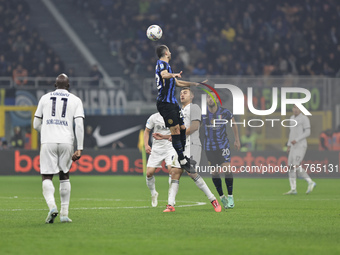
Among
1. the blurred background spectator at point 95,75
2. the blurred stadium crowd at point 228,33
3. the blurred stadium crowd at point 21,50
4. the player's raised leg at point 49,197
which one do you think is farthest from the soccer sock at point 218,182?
the blurred stadium crowd at point 228,33

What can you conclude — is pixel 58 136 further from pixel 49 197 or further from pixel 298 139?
pixel 298 139

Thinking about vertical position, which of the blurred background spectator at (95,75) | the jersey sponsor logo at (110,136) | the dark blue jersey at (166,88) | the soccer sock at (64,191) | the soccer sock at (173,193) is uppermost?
the blurred background spectator at (95,75)

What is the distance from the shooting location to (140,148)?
90.2 feet

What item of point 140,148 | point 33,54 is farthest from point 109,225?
point 33,54

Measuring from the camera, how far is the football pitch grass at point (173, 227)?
738 centimetres

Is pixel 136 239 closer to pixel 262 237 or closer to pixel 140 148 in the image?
pixel 262 237

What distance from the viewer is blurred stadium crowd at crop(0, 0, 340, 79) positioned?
31531 millimetres

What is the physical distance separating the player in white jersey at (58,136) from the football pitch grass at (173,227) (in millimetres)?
521

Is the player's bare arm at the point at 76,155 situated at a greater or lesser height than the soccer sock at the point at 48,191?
greater

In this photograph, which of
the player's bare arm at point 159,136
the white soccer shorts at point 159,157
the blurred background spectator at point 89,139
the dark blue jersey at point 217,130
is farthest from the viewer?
the blurred background spectator at point 89,139

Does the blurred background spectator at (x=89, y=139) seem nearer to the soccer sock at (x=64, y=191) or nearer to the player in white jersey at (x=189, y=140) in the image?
the player in white jersey at (x=189, y=140)

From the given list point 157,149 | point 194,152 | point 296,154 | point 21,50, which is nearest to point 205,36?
point 21,50

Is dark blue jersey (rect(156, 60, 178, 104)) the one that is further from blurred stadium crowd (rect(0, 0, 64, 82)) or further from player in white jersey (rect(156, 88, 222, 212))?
blurred stadium crowd (rect(0, 0, 64, 82))

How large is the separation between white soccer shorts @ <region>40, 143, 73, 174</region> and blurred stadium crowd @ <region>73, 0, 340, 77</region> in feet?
68.9
